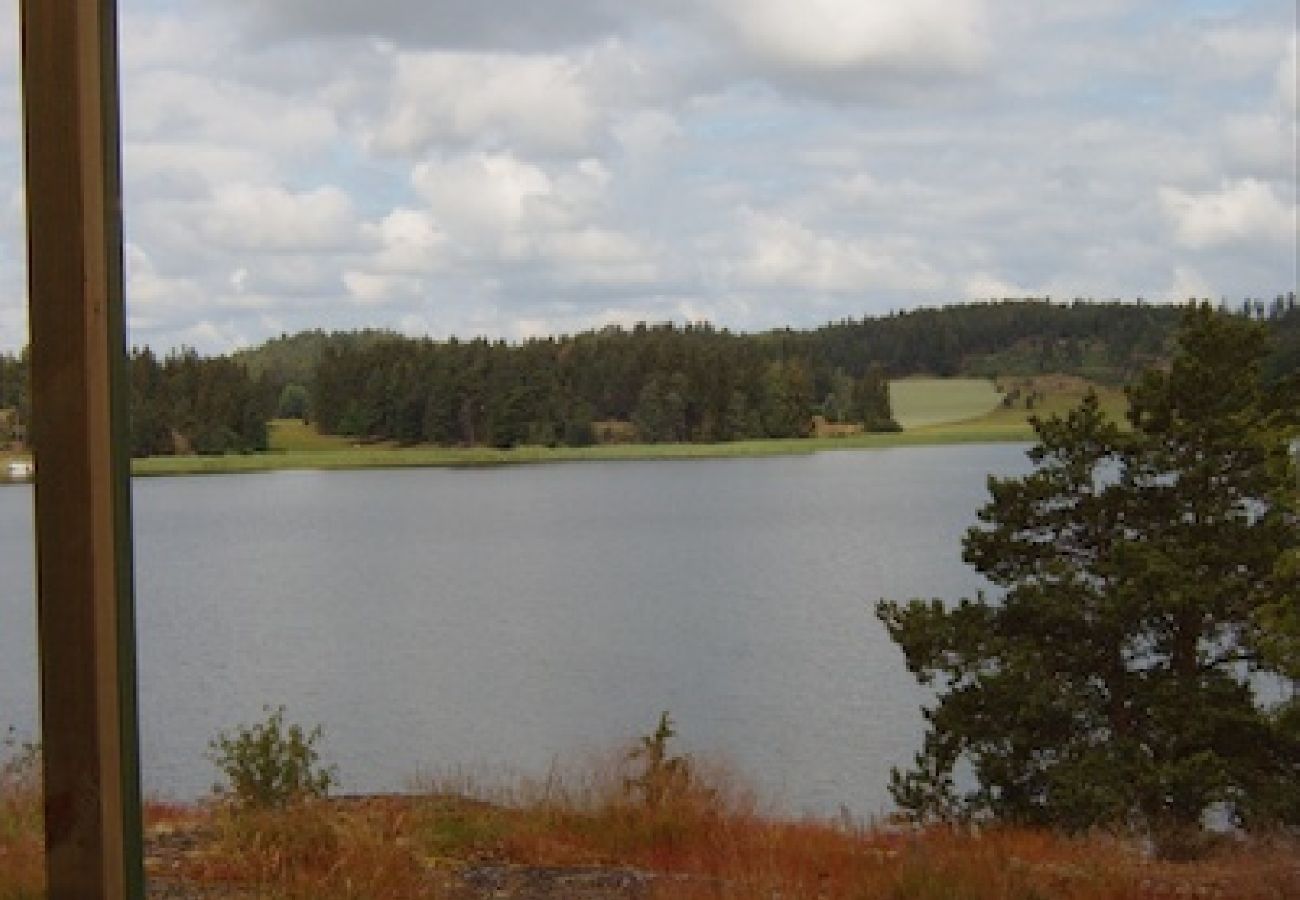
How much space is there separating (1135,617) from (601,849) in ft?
9.36

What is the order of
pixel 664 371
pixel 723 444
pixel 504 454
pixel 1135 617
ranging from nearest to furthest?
pixel 1135 617 < pixel 664 371 < pixel 723 444 < pixel 504 454

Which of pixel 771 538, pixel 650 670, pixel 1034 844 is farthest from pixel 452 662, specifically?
pixel 1034 844

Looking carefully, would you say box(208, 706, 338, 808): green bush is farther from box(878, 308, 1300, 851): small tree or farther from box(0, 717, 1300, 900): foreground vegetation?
box(878, 308, 1300, 851): small tree

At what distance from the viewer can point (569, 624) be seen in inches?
571

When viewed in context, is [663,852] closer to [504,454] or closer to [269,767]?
[269,767]

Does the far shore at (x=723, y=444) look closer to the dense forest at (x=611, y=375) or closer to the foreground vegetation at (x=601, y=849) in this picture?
the dense forest at (x=611, y=375)

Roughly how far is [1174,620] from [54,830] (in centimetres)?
503

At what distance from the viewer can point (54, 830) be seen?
906 millimetres

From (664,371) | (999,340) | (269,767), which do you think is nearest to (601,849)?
(269,767)

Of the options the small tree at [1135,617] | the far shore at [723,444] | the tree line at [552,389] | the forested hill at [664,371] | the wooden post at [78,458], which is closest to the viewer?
the wooden post at [78,458]

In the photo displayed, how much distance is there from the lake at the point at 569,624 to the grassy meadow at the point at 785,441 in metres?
0.74

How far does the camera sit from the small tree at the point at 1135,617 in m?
5.14

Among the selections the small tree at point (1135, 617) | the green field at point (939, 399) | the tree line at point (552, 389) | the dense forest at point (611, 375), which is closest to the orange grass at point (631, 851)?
the small tree at point (1135, 617)

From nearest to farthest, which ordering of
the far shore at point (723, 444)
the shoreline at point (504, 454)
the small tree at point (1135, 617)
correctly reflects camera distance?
the small tree at point (1135, 617) → the far shore at point (723, 444) → the shoreline at point (504, 454)
